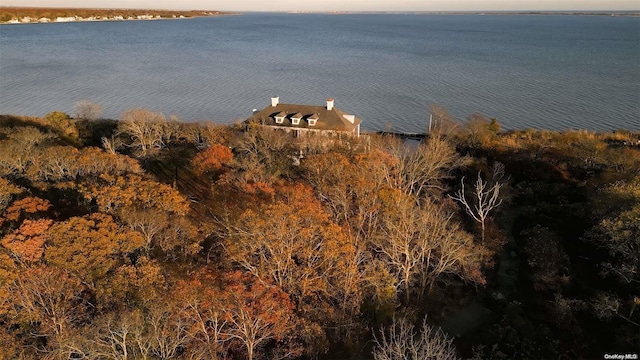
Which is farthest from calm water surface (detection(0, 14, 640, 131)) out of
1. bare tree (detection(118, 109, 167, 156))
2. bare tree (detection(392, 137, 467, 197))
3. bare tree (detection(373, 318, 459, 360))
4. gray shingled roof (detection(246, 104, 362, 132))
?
bare tree (detection(373, 318, 459, 360))

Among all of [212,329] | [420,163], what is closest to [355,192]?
[420,163]

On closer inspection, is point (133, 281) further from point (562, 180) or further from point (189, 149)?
point (562, 180)

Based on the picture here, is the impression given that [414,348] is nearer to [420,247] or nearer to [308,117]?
[420,247]

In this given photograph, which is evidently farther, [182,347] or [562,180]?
[562,180]

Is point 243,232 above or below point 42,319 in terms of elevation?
above

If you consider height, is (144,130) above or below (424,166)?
above

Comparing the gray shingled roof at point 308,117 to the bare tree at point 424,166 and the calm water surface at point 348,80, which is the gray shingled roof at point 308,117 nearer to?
the bare tree at point 424,166

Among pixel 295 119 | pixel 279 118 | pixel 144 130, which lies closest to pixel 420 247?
pixel 295 119
